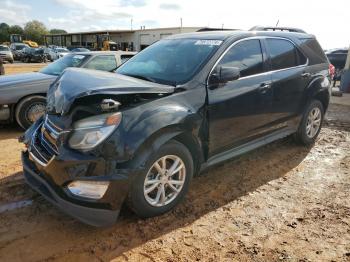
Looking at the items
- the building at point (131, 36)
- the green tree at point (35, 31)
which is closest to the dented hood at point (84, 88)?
the building at point (131, 36)

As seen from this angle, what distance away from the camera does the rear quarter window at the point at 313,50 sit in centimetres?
534

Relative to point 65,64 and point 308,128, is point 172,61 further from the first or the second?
point 65,64

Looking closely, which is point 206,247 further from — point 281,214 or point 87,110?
point 87,110

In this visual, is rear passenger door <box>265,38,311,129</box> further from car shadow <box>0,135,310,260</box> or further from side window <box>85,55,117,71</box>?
side window <box>85,55,117,71</box>

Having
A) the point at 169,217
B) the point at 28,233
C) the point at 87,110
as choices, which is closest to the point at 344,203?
the point at 169,217

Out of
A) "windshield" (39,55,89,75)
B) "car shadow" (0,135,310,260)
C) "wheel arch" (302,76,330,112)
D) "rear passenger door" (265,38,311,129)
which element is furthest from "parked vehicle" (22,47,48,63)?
"car shadow" (0,135,310,260)

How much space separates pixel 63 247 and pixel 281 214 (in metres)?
2.20

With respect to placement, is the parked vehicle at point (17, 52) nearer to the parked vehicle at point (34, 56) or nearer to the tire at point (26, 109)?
the parked vehicle at point (34, 56)

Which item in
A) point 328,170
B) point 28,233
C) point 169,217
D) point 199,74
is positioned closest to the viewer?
point 28,233

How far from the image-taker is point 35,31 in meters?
93.2

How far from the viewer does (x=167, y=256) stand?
111 inches

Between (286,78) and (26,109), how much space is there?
15.4 feet

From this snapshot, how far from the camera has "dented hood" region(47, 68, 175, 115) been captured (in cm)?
297

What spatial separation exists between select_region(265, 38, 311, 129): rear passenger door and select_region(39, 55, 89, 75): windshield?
4.08 m
